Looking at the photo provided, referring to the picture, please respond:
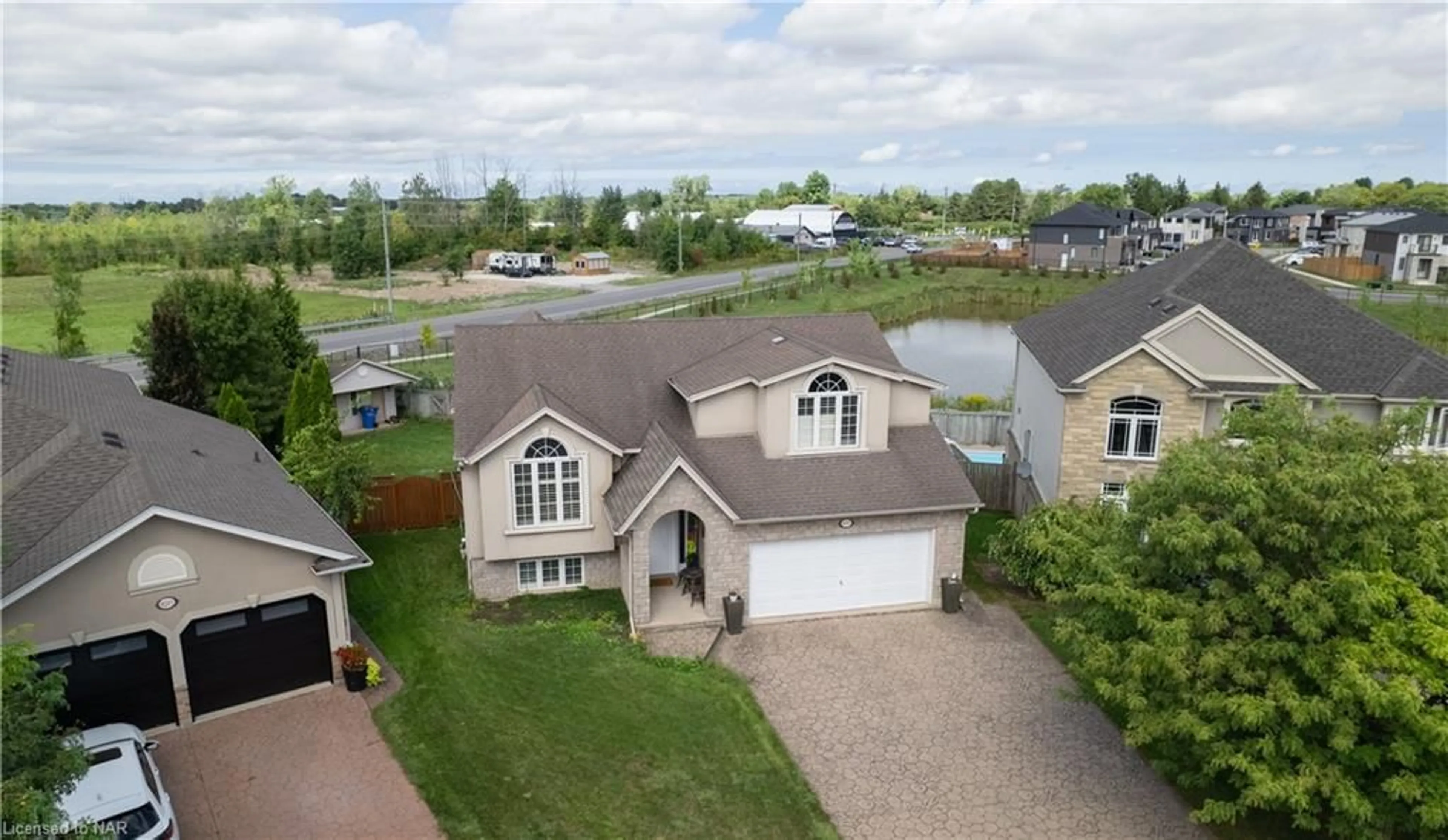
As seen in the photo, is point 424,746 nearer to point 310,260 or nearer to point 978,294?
point 978,294

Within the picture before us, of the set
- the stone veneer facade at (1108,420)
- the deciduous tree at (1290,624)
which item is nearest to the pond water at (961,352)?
the stone veneer facade at (1108,420)

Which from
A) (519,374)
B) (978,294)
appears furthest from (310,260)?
(519,374)

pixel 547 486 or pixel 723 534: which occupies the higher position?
pixel 547 486

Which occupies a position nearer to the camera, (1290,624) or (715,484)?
(1290,624)

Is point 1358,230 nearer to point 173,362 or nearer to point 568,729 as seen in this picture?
point 173,362

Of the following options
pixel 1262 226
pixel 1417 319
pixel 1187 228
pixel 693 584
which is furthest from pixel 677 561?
pixel 1262 226

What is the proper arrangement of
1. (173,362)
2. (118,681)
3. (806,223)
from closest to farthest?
(118,681) → (173,362) → (806,223)

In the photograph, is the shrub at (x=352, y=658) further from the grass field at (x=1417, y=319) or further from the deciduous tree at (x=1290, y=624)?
the grass field at (x=1417, y=319)
